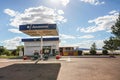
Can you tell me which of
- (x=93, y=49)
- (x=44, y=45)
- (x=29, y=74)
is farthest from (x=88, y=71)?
(x=93, y=49)

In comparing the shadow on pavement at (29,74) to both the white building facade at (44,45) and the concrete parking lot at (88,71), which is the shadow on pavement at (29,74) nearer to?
the concrete parking lot at (88,71)

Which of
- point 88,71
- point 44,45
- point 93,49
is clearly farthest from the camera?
point 93,49

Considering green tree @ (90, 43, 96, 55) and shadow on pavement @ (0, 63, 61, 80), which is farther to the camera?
green tree @ (90, 43, 96, 55)

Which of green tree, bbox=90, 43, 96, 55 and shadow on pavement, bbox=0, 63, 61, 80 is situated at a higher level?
green tree, bbox=90, 43, 96, 55

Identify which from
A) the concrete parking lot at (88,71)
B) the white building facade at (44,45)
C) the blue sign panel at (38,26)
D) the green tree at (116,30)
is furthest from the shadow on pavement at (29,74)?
the green tree at (116,30)

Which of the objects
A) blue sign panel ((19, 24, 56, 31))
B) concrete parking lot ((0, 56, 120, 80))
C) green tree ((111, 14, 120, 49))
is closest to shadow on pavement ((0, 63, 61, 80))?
concrete parking lot ((0, 56, 120, 80))

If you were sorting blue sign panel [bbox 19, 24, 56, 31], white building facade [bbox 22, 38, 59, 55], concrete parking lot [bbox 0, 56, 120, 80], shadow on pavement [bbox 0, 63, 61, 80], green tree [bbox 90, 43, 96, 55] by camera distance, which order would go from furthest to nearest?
green tree [bbox 90, 43, 96, 55] → white building facade [bbox 22, 38, 59, 55] → blue sign panel [bbox 19, 24, 56, 31] → concrete parking lot [bbox 0, 56, 120, 80] → shadow on pavement [bbox 0, 63, 61, 80]

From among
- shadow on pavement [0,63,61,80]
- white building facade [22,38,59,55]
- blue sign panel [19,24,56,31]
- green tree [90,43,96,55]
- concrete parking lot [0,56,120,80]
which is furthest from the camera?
green tree [90,43,96,55]

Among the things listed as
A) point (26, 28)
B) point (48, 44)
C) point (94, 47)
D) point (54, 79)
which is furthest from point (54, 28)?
point (94, 47)

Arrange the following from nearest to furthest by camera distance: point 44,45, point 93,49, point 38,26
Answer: point 38,26 → point 44,45 → point 93,49

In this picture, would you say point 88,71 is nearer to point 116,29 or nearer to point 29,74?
point 29,74

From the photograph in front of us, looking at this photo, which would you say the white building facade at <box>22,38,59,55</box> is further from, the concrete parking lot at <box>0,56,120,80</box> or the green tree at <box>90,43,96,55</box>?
the concrete parking lot at <box>0,56,120,80</box>

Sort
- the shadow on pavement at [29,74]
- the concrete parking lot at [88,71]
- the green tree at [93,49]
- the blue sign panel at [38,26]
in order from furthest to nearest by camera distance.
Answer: the green tree at [93,49], the blue sign panel at [38,26], the concrete parking lot at [88,71], the shadow on pavement at [29,74]

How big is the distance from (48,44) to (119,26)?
20823 mm
